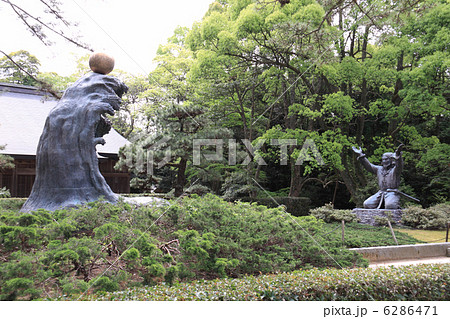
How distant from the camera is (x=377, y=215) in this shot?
477 inches

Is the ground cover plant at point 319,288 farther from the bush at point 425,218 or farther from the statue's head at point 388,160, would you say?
the statue's head at point 388,160

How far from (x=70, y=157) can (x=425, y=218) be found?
10.8 m

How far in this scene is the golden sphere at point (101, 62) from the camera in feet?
23.6

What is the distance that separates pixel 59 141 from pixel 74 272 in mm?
3225

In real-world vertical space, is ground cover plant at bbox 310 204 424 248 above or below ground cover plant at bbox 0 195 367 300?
below

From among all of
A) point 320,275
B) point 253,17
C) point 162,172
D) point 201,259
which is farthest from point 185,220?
point 162,172

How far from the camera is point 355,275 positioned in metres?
4.11

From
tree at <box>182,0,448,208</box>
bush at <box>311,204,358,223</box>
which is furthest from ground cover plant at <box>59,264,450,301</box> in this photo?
tree at <box>182,0,448,208</box>

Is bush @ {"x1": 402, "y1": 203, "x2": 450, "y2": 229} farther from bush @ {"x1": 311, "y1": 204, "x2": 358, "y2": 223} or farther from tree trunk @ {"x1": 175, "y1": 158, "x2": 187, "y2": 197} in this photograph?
tree trunk @ {"x1": 175, "y1": 158, "x2": 187, "y2": 197}

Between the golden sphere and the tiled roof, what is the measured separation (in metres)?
6.90

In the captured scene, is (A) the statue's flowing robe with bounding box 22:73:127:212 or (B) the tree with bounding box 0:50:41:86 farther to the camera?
(B) the tree with bounding box 0:50:41:86

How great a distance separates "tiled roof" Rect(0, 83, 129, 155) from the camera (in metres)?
15.3

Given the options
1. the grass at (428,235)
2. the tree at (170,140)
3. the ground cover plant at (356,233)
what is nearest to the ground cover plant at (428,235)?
the grass at (428,235)

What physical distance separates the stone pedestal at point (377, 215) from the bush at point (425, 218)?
22cm
